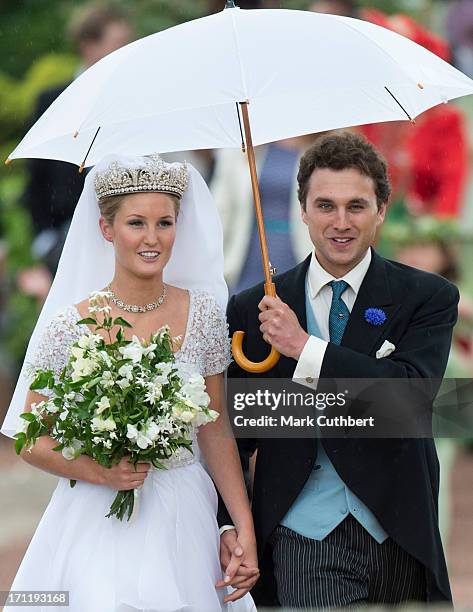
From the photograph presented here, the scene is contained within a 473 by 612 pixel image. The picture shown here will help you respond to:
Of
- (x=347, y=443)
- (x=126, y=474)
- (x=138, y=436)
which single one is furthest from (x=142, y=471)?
(x=347, y=443)

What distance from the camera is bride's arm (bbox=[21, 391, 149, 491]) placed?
4621 millimetres

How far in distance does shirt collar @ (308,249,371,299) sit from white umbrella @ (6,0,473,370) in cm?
16

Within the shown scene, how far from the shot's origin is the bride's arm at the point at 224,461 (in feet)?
15.9

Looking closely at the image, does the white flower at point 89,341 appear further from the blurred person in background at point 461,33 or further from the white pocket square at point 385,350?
the blurred person in background at point 461,33

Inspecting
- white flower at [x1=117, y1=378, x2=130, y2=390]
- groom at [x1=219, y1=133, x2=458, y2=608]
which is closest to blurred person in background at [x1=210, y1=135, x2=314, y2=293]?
groom at [x1=219, y1=133, x2=458, y2=608]

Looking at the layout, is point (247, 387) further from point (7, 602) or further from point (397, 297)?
point (7, 602)

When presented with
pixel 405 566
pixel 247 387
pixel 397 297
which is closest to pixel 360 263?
pixel 397 297

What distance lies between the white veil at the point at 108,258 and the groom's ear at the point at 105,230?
84 mm

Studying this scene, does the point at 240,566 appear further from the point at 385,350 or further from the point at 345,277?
the point at 345,277

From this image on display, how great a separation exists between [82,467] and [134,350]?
42 cm

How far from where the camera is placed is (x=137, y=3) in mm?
11477

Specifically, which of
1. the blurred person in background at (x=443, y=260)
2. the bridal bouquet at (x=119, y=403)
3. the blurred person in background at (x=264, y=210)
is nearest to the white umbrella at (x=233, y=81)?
the bridal bouquet at (x=119, y=403)

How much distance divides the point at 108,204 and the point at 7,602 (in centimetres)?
132

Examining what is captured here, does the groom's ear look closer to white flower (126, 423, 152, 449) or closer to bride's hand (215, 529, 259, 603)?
white flower (126, 423, 152, 449)
